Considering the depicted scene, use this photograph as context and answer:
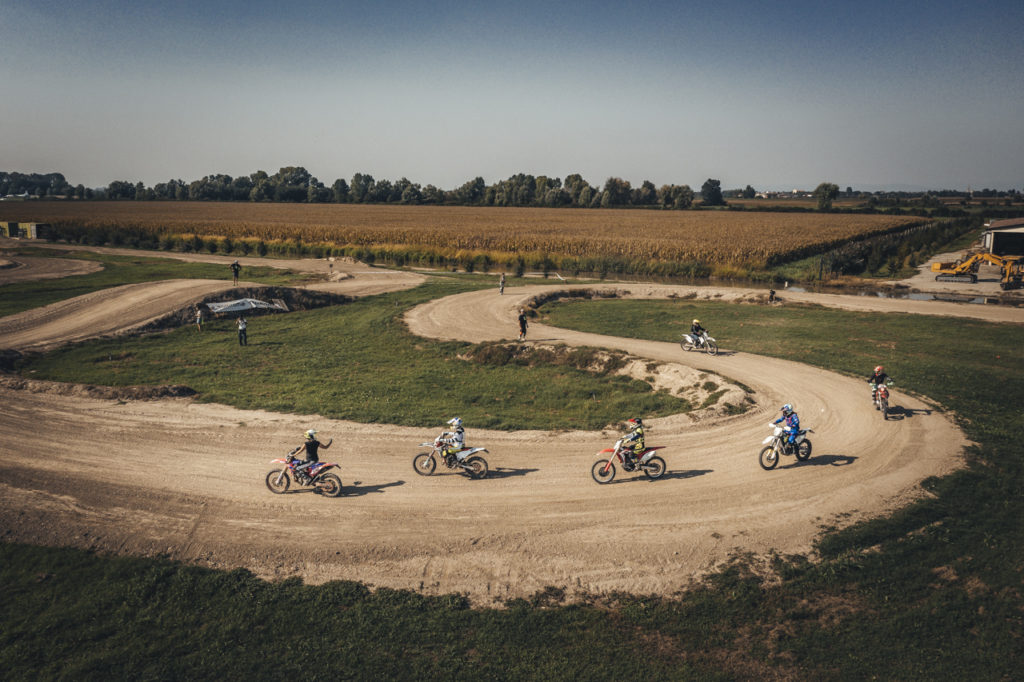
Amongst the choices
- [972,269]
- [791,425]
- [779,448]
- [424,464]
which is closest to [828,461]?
[779,448]

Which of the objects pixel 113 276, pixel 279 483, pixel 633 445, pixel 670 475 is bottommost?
pixel 279 483

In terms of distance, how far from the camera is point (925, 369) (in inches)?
1095

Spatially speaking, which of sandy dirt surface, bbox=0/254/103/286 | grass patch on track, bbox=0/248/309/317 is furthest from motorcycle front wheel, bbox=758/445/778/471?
sandy dirt surface, bbox=0/254/103/286

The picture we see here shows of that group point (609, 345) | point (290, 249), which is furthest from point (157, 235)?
point (609, 345)

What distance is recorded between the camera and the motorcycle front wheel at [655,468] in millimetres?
18203

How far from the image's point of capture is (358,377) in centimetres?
2905

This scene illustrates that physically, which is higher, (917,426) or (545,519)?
(917,426)

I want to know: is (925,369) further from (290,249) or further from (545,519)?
(290,249)

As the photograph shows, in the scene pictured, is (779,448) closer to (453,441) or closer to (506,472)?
(506,472)

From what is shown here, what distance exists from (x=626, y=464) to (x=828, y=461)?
704cm

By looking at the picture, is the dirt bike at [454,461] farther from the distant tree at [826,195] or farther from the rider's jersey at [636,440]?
the distant tree at [826,195]

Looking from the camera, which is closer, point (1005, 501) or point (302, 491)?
point (1005, 501)

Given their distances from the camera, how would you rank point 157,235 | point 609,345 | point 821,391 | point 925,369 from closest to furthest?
point 821,391
point 925,369
point 609,345
point 157,235

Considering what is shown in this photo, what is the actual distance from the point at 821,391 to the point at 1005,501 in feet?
30.9
